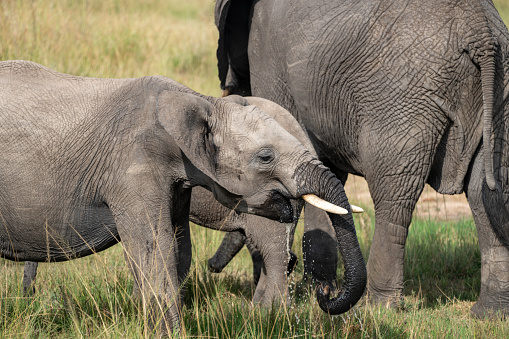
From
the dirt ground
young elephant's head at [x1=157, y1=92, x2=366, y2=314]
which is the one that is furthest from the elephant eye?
the dirt ground

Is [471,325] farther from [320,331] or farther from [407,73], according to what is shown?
[407,73]

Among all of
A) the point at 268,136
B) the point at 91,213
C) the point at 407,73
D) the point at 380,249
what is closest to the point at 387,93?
the point at 407,73

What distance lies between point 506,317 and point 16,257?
2.90 m

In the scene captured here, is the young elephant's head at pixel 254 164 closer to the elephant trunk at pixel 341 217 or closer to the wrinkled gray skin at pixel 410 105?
the elephant trunk at pixel 341 217

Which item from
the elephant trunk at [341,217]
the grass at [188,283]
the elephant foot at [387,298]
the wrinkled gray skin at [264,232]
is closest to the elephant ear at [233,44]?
the grass at [188,283]

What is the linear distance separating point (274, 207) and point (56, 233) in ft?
3.69

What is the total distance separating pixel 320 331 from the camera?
3840mm

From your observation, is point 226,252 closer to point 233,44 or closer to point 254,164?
point 233,44

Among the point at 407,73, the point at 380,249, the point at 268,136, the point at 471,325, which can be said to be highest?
the point at 407,73

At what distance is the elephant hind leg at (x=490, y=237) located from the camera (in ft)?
15.1

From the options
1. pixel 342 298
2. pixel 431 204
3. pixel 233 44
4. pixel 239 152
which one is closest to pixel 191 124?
pixel 239 152

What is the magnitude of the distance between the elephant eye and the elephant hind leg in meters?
1.66

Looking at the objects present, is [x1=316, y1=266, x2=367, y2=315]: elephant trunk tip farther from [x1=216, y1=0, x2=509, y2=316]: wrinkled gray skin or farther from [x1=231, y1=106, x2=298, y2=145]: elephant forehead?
[x1=216, y1=0, x2=509, y2=316]: wrinkled gray skin

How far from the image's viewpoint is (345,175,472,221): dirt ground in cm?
735
